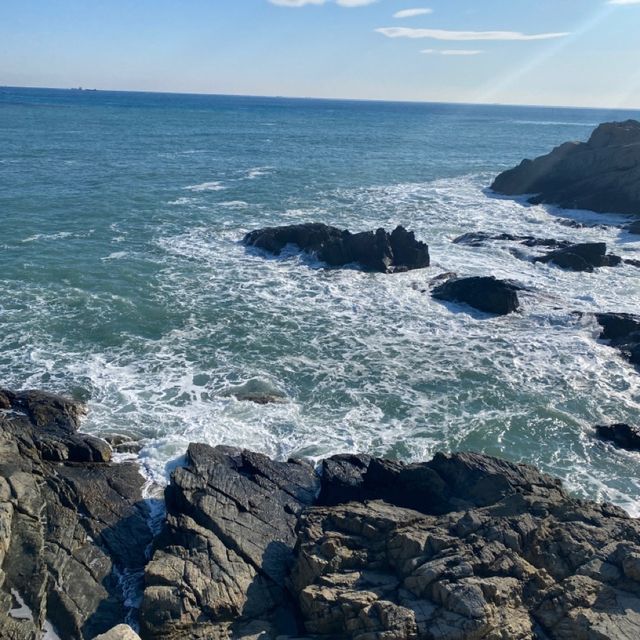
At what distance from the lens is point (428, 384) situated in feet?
83.3

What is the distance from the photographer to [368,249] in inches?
1550

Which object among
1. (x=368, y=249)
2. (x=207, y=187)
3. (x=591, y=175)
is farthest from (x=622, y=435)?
(x=207, y=187)

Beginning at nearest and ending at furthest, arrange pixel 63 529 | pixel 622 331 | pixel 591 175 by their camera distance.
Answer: pixel 63 529
pixel 622 331
pixel 591 175

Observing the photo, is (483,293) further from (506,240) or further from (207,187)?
(207,187)

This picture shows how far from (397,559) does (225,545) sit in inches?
172

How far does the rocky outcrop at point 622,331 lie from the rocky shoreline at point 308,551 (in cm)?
1305

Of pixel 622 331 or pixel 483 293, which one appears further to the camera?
pixel 483 293

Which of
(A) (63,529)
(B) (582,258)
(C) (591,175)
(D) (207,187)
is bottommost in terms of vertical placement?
(A) (63,529)

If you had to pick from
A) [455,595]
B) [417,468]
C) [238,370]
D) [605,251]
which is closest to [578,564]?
[455,595]

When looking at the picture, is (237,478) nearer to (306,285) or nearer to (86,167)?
(306,285)

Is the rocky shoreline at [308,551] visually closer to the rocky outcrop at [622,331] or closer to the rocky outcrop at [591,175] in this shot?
the rocky outcrop at [622,331]

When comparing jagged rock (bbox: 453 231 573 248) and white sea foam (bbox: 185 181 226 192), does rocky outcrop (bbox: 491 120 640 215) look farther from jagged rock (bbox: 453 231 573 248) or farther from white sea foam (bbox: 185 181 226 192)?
white sea foam (bbox: 185 181 226 192)

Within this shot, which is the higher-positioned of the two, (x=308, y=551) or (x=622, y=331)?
A: (x=622, y=331)

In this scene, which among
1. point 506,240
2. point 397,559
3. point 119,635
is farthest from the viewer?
point 506,240
